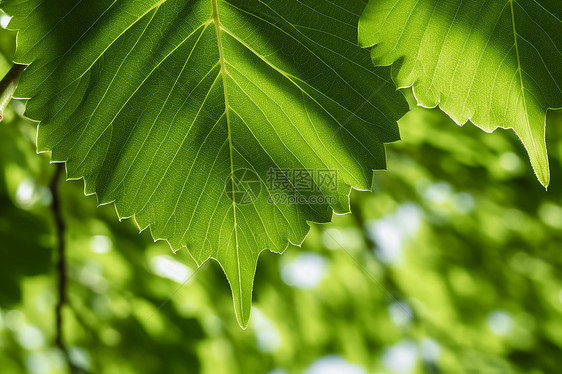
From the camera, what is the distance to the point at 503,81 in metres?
0.54

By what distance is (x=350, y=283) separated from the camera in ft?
6.87

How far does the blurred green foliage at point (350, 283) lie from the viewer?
1.77 meters

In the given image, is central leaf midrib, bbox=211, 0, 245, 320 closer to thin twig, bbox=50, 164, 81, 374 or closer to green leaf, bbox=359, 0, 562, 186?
green leaf, bbox=359, 0, 562, 186

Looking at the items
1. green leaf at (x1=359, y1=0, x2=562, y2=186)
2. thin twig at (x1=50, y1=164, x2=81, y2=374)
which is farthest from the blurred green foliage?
green leaf at (x1=359, y1=0, x2=562, y2=186)

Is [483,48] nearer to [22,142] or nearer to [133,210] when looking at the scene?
[133,210]

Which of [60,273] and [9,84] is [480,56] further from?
[60,273]

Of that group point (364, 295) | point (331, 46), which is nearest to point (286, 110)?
point (331, 46)

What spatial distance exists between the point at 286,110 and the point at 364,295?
1629mm

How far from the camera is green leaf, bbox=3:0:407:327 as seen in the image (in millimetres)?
562

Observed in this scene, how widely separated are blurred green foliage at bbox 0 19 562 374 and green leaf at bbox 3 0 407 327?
3.71ft

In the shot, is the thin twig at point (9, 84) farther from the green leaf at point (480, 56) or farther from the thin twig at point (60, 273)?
the thin twig at point (60, 273)

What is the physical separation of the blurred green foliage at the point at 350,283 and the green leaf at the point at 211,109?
1.13 metres

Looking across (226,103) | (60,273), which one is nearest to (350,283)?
(60,273)

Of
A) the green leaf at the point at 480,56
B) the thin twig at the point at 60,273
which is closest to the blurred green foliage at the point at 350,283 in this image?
the thin twig at the point at 60,273
